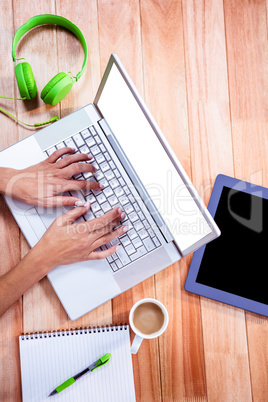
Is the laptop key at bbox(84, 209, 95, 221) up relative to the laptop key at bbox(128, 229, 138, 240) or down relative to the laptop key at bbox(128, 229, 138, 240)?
up

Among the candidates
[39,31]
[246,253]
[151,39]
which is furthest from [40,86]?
[246,253]

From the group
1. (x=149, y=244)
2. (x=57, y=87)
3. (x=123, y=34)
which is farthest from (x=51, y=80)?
(x=149, y=244)

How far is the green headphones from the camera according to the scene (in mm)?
873

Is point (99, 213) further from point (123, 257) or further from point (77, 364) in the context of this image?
point (77, 364)

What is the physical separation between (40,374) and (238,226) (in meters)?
0.60

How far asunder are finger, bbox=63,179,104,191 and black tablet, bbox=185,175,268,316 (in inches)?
11.8

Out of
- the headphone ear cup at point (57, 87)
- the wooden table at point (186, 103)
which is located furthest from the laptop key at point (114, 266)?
the headphone ear cup at point (57, 87)

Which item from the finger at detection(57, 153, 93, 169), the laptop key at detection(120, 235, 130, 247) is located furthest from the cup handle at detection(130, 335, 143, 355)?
the finger at detection(57, 153, 93, 169)

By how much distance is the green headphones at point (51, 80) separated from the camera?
87cm

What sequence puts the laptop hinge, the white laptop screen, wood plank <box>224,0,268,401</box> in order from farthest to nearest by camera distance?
1. wood plank <box>224,0,268,401</box>
2. the laptop hinge
3. the white laptop screen

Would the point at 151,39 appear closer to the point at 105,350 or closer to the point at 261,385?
the point at 105,350

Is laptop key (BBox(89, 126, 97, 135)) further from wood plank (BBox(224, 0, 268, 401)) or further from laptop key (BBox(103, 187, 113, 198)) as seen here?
wood plank (BBox(224, 0, 268, 401))

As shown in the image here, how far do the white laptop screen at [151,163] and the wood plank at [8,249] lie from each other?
0.89 feet

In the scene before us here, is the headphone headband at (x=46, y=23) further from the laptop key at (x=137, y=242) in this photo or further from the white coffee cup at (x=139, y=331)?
the white coffee cup at (x=139, y=331)
